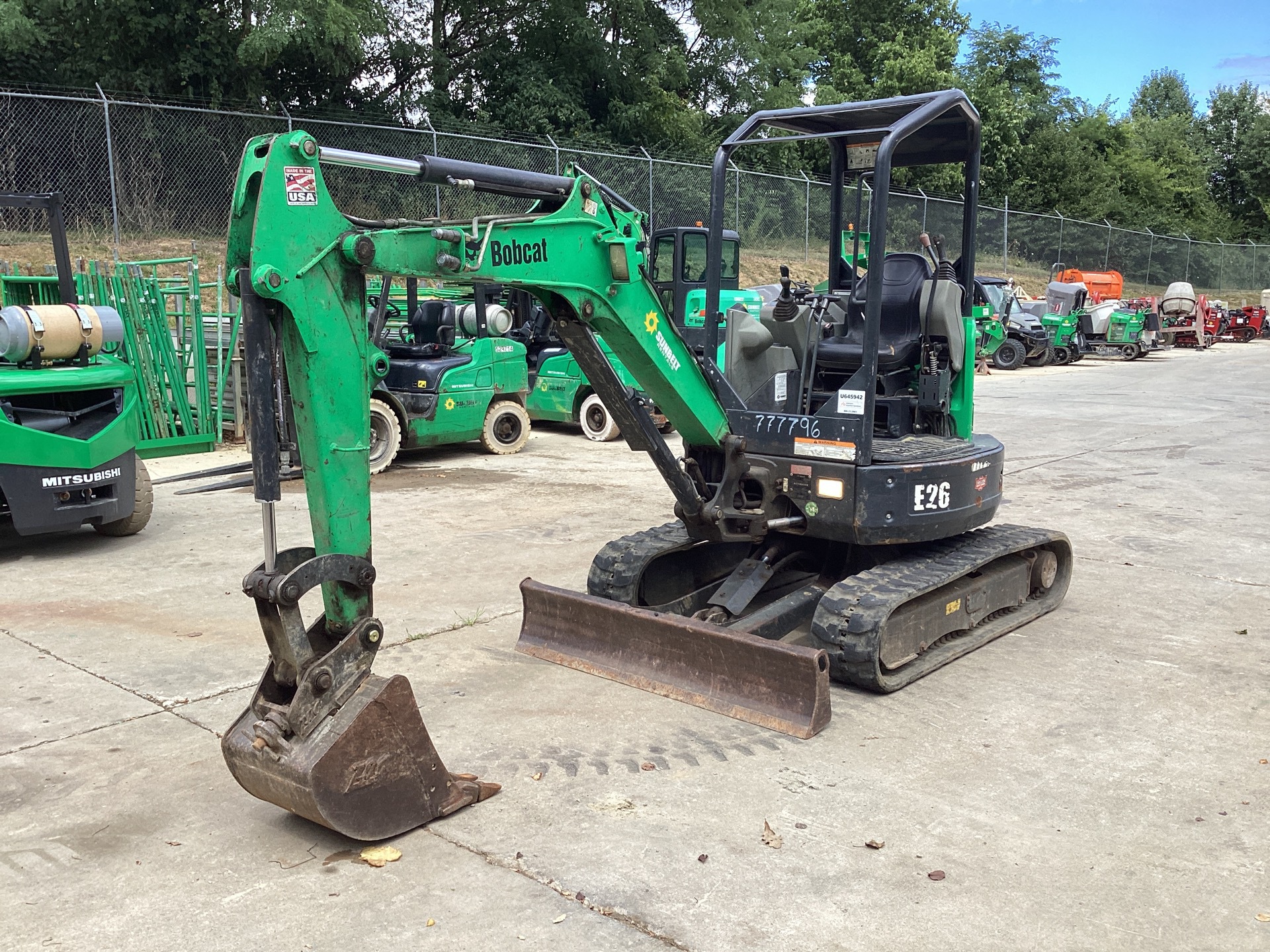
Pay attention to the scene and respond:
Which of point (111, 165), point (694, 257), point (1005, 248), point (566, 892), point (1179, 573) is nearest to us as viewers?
point (566, 892)

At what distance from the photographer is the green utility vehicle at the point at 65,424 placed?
7441 mm

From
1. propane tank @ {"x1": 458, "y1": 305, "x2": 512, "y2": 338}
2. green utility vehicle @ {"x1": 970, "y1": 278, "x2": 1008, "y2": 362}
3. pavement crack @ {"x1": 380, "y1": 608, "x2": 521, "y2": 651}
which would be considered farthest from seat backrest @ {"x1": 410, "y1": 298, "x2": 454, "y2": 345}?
pavement crack @ {"x1": 380, "y1": 608, "x2": 521, "y2": 651}

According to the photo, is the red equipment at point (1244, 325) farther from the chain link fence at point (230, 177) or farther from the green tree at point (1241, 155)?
the green tree at point (1241, 155)

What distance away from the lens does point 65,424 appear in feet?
25.5

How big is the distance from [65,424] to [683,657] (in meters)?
4.93

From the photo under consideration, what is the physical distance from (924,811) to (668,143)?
26459mm

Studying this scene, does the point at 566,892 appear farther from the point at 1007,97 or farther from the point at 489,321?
the point at 1007,97

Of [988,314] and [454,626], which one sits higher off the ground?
[988,314]

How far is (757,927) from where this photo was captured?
3389mm

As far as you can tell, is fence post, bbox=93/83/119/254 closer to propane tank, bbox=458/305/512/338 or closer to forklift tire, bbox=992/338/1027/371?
propane tank, bbox=458/305/512/338

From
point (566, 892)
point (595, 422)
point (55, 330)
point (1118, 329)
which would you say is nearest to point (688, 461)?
point (566, 892)

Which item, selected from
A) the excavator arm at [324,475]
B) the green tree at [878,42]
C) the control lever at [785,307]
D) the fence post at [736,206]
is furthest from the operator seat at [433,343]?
the green tree at [878,42]

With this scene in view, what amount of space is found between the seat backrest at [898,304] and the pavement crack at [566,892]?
3.43 metres

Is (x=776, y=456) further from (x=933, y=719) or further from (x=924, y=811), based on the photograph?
(x=924, y=811)
